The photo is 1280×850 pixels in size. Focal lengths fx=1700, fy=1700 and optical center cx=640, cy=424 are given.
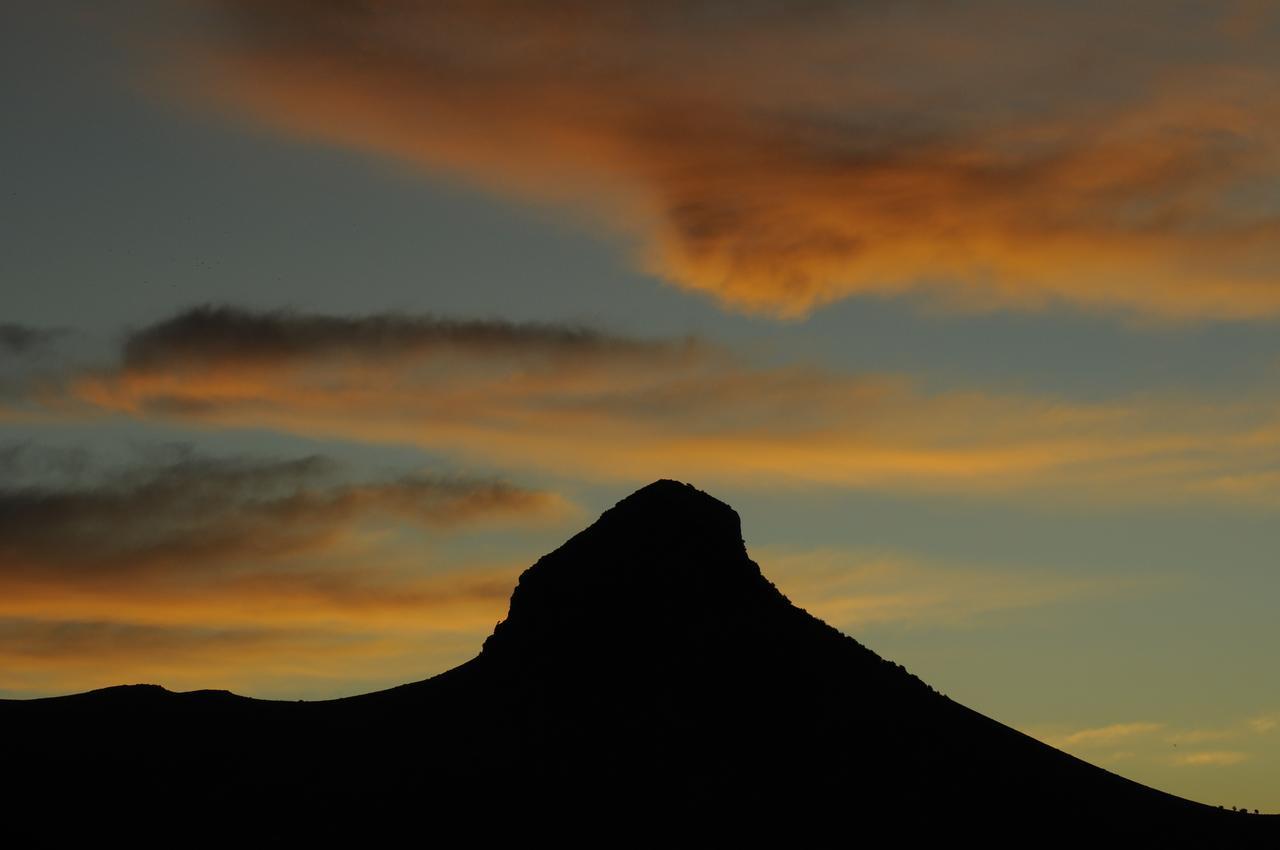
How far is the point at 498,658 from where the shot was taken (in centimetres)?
10731

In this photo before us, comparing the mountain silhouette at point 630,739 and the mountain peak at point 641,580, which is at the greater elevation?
the mountain peak at point 641,580

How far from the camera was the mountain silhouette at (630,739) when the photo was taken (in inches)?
3538

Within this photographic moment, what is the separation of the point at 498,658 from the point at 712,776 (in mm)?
19268

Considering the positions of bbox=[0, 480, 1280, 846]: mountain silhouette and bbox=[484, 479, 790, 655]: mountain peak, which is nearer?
bbox=[0, 480, 1280, 846]: mountain silhouette

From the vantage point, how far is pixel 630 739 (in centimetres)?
9688

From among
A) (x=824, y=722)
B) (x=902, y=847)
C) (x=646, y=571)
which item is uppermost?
(x=646, y=571)

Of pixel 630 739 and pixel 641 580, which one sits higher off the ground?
pixel 641 580

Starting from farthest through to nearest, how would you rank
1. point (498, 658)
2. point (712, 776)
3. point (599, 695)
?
point (498, 658)
point (599, 695)
point (712, 776)

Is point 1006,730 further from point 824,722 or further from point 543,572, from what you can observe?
point 543,572

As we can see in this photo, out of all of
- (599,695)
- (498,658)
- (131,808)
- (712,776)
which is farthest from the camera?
(498,658)

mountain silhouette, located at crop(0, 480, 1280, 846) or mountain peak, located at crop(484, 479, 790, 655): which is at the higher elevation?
mountain peak, located at crop(484, 479, 790, 655)

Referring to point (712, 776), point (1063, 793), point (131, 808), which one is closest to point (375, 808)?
point (131, 808)

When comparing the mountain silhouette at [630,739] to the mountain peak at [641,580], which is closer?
the mountain silhouette at [630,739]

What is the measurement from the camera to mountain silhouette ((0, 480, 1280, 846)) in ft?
295
